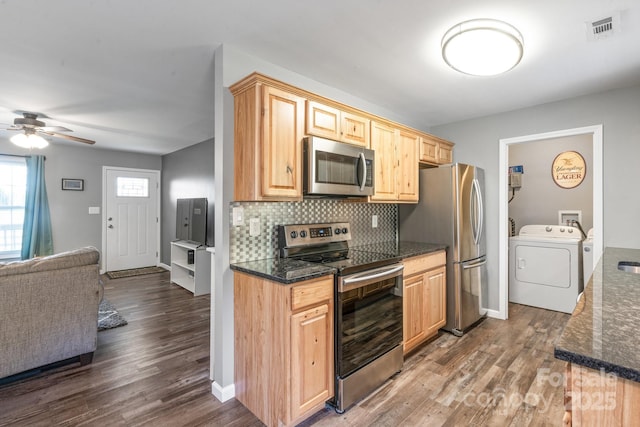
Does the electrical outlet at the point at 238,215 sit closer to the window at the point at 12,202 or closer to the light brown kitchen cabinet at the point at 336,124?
the light brown kitchen cabinet at the point at 336,124

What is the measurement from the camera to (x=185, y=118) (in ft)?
12.8

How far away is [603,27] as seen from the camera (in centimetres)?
187

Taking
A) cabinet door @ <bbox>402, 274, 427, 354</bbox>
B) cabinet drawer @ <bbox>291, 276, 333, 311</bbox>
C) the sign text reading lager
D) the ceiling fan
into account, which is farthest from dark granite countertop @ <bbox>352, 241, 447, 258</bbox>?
the ceiling fan

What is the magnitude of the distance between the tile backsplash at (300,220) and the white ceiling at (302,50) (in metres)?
1.12

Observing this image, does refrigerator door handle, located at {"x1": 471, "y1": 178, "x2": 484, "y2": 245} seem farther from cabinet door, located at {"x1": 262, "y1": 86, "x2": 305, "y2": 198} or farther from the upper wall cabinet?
cabinet door, located at {"x1": 262, "y1": 86, "x2": 305, "y2": 198}

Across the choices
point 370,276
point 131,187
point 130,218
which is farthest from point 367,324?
point 131,187

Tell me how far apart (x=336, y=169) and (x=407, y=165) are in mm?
1160

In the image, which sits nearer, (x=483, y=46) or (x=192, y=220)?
(x=483, y=46)

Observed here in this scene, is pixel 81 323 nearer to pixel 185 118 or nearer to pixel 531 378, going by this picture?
pixel 185 118

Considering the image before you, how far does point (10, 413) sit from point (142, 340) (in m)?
1.07

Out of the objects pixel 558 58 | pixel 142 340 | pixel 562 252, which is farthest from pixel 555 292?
pixel 142 340

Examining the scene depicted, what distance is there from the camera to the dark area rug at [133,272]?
5.50 meters

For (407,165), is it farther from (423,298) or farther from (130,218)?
(130,218)

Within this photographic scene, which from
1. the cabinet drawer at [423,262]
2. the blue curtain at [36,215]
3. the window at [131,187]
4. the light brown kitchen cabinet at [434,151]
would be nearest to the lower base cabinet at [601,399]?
the cabinet drawer at [423,262]
